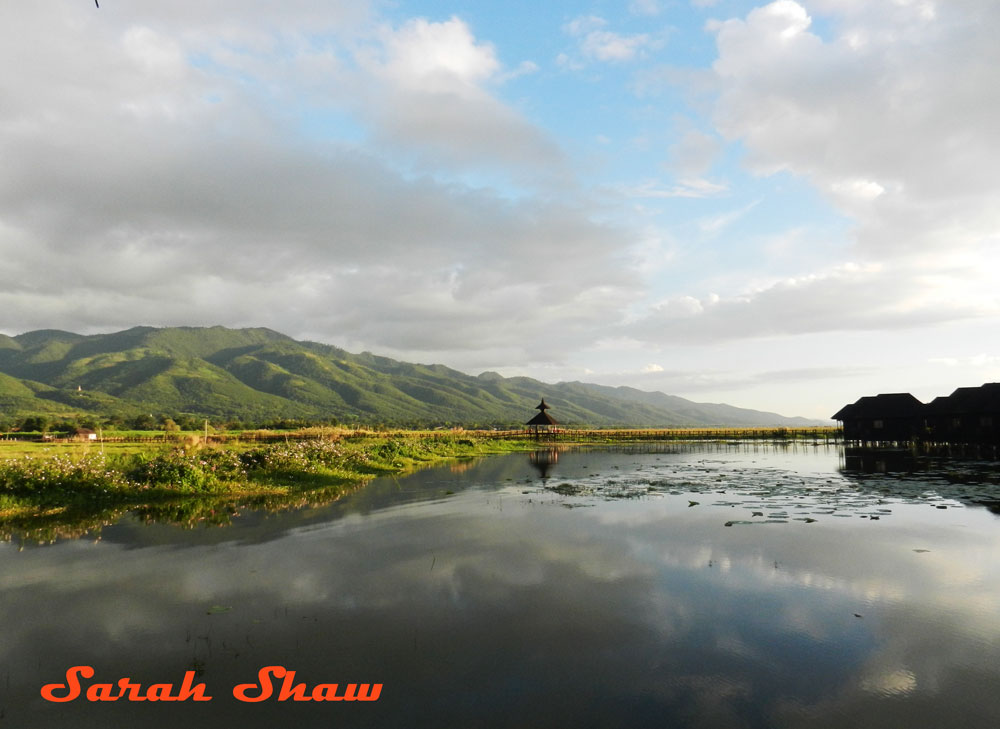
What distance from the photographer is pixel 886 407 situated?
70.8 m

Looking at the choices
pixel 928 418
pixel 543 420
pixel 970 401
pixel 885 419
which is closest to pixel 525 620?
pixel 543 420

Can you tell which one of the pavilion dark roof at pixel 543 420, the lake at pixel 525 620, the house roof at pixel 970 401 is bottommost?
the lake at pixel 525 620

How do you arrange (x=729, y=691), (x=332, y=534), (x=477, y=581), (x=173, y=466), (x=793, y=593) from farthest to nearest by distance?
1. (x=173, y=466)
2. (x=332, y=534)
3. (x=477, y=581)
4. (x=793, y=593)
5. (x=729, y=691)

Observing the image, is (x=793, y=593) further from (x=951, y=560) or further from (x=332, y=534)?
(x=332, y=534)

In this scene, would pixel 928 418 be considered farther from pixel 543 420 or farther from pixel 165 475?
pixel 165 475

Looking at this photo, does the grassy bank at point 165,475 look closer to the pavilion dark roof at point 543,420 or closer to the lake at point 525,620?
the lake at point 525,620

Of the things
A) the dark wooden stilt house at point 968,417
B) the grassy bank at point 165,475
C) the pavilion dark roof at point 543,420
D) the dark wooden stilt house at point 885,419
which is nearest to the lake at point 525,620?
the grassy bank at point 165,475

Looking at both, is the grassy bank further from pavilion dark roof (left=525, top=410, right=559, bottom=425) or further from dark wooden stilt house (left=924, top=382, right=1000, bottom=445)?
dark wooden stilt house (left=924, top=382, right=1000, bottom=445)

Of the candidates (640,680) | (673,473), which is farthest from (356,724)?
(673,473)

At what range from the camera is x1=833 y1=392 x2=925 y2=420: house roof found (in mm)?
68500

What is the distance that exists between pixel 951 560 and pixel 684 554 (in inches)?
229

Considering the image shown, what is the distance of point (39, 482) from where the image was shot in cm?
1922

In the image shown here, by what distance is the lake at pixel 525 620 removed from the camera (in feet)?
19.6

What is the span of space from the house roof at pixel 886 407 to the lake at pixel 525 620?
63.5 meters
